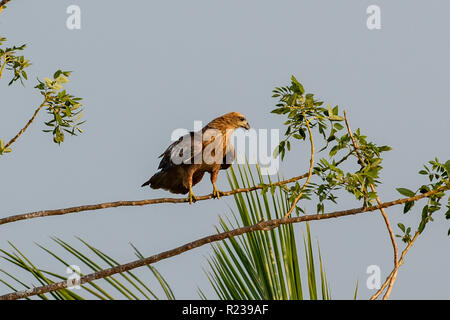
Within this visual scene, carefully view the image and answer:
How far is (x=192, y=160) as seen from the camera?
6980mm

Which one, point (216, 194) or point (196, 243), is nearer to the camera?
point (196, 243)

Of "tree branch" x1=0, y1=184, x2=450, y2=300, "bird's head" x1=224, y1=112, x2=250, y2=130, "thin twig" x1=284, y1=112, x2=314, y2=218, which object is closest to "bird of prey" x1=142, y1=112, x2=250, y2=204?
"bird's head" x1=224, y1=112, x2=250, y2=130

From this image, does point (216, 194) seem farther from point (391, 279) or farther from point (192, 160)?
point (391, 279)

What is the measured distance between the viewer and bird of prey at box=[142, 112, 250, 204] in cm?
698

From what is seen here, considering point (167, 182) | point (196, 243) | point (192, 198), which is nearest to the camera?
point (196, 243)

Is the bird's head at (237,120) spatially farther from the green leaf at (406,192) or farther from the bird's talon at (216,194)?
the green leaf at (406,192)

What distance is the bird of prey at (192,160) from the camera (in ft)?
22.9

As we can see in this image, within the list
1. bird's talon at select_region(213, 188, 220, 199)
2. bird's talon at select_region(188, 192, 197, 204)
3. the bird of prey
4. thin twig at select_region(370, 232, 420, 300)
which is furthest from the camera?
the bird of prey

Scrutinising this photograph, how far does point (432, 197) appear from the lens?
4.65 meters

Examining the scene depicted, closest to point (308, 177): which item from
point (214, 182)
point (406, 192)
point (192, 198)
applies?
point (406, 192)

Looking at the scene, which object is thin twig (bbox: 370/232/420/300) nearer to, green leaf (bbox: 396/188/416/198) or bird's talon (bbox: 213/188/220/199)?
green leaf (bbox: 396/188/416/198)

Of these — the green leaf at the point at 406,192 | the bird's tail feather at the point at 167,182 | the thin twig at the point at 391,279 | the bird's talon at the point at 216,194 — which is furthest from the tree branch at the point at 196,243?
the bird's tail feather at the point at 167,182
